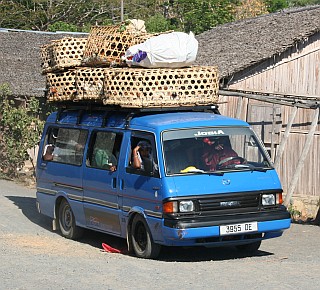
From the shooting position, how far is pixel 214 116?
11.9 m

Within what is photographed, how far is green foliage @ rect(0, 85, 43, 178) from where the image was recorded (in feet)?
76.9

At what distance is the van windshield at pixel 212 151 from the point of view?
11.1 metres

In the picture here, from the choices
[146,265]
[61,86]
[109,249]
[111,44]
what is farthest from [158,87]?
[146,265]

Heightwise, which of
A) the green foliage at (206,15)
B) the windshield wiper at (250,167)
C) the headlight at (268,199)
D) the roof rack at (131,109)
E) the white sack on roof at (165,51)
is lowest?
the headlight at (268,199)

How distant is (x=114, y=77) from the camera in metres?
12.0

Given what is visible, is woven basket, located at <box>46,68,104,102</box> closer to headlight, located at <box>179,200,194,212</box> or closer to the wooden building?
headlight, located at <box>179,200,194,212</box>

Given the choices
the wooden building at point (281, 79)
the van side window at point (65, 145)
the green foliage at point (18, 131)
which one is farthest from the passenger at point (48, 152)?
the green foliage at point (18, 131)

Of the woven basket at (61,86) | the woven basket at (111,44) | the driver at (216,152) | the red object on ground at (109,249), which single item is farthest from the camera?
the woven basket at (61,86)

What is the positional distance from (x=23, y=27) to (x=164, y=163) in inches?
1411

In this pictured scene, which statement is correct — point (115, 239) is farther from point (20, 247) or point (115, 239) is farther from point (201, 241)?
point (201, 241)

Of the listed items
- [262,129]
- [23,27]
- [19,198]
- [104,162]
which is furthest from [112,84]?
[23,27]

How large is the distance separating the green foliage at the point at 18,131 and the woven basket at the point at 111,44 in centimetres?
1041

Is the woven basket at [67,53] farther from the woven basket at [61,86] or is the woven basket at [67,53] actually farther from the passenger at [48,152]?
the passenger at [48,152]

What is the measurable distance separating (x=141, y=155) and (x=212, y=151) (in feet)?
3.23
